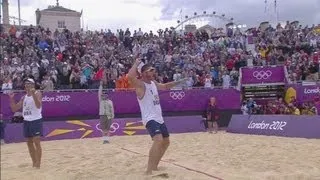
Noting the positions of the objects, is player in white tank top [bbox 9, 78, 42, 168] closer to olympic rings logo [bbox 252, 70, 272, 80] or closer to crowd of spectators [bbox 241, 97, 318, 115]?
crowd of spectators [bbox 241, 97, 318, 115]

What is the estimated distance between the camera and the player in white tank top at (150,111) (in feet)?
25.8

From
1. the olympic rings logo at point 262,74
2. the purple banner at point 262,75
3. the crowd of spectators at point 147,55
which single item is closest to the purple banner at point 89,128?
the crowd of spectators at point 147,55

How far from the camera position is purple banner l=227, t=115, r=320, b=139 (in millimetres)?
15453

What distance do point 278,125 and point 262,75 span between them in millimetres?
5780

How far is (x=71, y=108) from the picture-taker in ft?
63.3

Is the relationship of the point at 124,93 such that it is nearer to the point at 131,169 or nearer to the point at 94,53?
the point at 94,53

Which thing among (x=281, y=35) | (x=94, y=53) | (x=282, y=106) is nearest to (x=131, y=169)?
(x=282, y=106)

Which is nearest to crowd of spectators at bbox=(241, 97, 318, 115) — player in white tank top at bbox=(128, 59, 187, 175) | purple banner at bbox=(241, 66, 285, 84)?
purple banner at bbox=(241, 66, 285, 84)

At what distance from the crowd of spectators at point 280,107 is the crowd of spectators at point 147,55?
167cm

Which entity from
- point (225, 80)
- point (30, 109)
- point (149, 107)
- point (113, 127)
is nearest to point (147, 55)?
point (225, 80)

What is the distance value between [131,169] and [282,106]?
12.9 meters

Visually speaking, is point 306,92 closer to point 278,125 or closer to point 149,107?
point 278,125

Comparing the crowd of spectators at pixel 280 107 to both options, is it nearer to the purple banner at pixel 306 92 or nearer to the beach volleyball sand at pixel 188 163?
the purple banner at pixel 306 92

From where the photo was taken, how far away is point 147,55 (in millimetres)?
24781
